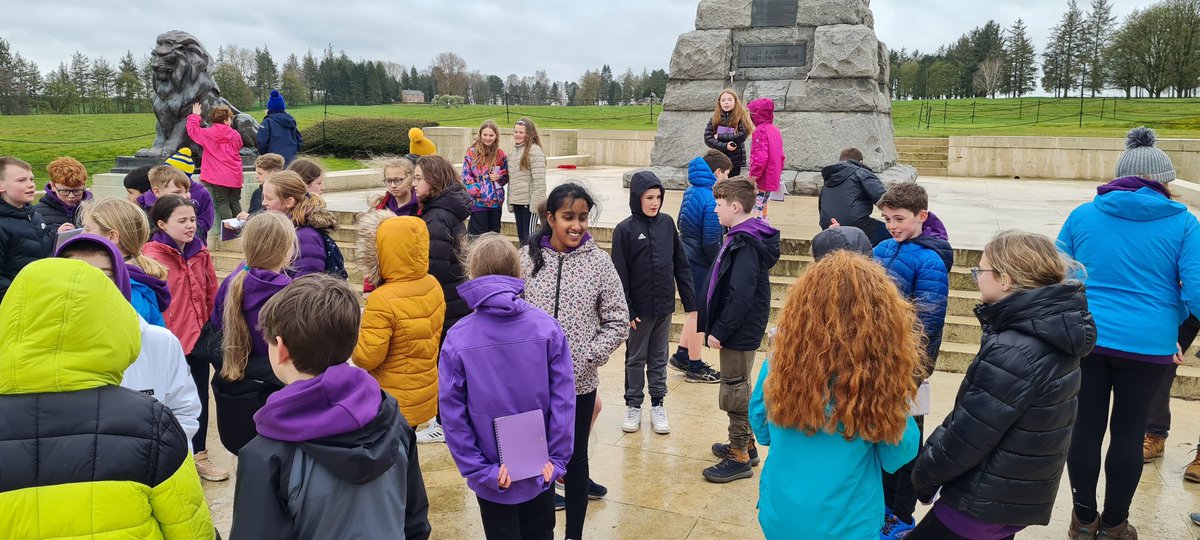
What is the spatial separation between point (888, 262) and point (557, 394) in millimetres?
1899

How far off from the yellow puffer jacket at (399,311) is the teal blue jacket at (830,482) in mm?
1888

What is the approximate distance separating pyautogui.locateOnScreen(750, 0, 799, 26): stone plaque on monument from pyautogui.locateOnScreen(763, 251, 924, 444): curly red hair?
463 inches

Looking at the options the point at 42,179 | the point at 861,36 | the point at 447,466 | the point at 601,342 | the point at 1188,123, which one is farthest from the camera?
the point at 1188,123

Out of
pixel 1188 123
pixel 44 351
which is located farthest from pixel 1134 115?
pixel 44 351

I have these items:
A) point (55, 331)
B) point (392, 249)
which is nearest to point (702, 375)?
point (392, 249)

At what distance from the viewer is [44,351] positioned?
1.94 metres

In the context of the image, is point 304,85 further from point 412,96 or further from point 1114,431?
point 1114,431

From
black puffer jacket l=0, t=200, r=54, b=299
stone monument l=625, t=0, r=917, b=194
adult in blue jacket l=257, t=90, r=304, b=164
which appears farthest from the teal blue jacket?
stone monument l=625, t=0, r=917, b=194

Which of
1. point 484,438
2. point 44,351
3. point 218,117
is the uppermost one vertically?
point 218,117

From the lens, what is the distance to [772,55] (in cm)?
1362

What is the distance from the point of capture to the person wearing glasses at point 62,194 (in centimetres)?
625

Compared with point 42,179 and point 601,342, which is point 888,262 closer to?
point 601,342

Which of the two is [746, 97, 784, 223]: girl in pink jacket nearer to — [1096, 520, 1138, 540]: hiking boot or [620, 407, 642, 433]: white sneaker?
[620, 407, 642, 433]: white sneaker

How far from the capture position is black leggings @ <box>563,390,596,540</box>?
365 cm
